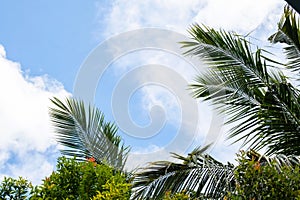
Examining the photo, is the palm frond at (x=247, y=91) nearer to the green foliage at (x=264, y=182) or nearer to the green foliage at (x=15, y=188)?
the green foliage at (x=264, y=182)

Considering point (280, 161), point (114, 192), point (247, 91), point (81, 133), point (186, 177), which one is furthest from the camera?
point (81, 133)

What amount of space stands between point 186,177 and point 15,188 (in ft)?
6.14

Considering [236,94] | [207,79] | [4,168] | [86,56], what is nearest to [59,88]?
[86,56]

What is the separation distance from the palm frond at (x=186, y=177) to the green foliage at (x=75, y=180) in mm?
1311

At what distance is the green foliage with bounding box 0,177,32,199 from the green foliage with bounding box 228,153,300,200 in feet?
4.69

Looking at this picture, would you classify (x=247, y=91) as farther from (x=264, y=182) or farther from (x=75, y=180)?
(x=75, y=180)

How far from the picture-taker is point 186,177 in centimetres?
486

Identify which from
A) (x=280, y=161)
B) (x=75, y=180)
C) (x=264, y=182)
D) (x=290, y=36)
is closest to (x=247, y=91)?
(x=290, y=36)

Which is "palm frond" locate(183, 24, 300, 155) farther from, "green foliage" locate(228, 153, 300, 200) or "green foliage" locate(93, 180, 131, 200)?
"green foliage" locate(93, 180, 131, 200)

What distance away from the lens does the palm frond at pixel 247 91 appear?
4.75 meters

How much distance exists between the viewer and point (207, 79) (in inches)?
214

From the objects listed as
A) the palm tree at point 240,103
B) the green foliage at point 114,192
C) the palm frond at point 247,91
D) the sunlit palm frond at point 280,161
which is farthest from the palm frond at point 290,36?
the green foliage at point 114,192

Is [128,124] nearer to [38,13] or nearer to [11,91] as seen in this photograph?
[11,91]

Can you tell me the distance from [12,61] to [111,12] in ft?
5.94
